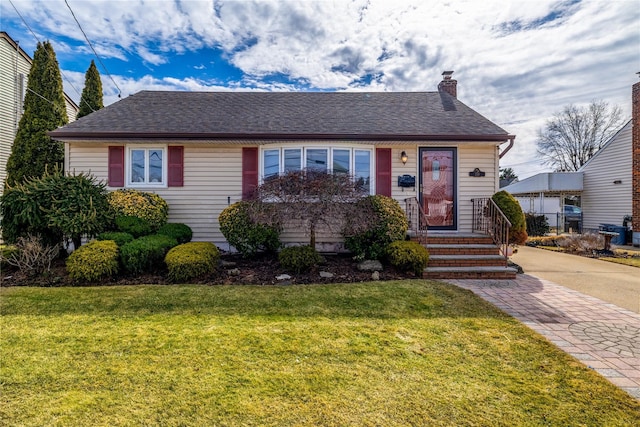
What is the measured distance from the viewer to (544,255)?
9.95 metres

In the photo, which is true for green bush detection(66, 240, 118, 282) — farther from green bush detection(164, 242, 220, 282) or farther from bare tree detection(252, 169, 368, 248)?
bare tree detection(252, 169, 368, 248)

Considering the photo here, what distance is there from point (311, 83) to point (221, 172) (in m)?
6.94

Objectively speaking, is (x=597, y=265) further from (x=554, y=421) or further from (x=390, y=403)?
(x=390, y=403)

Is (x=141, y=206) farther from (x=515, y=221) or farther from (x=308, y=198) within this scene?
(x=515, y=221)

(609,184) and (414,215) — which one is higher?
(609,184)

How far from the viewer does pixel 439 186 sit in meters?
8.22

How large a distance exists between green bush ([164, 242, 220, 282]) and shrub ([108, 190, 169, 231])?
1.67 meters

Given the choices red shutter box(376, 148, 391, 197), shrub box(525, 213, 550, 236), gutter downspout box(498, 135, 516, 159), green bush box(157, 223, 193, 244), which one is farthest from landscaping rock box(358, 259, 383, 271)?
shrub box(525, 213, 550, 236)

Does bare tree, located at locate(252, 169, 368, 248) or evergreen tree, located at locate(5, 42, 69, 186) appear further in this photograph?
evergreen tree, located at locate(5, 42, 69, 186)

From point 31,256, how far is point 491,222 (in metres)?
10.1

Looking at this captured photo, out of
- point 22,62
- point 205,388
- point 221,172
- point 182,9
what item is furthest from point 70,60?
point 205,388

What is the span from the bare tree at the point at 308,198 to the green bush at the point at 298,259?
2.02 ft

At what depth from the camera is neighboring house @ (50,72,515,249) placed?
775 cm

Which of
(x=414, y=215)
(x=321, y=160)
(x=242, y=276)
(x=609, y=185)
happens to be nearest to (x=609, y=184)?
(x=609, y=185)
